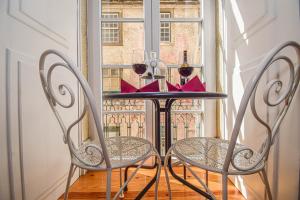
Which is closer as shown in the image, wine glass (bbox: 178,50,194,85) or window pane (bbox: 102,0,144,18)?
wine glass (bbox: 178,50,194,85)

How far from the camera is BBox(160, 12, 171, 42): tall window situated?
2.21m

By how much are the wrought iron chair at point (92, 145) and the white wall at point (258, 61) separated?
0.62 meters

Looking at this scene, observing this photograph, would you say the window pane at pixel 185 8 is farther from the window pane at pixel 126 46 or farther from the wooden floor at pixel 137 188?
the wooden floor at pixel 137 188

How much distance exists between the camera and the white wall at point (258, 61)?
955mm

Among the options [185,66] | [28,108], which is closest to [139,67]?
[185,66]

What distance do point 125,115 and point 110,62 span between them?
0.58 metres

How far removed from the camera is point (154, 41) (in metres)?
2.17

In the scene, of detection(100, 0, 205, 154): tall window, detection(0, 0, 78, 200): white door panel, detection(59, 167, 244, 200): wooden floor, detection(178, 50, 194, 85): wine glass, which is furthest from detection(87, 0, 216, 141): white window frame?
detection(178, 50, 194, 85): wine glass

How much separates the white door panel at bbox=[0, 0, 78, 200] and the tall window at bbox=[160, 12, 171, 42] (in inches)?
40.3

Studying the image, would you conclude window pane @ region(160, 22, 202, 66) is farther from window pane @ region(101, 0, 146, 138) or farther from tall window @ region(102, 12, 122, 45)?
tall window @ region(102, 12, 122, 45)

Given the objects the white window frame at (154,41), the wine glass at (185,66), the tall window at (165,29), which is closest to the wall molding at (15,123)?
the wine glass at (185,66)

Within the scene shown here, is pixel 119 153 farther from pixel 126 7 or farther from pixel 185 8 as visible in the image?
pixel 185 8

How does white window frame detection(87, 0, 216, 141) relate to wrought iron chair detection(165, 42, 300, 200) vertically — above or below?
above

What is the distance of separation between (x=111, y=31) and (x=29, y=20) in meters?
1.12
